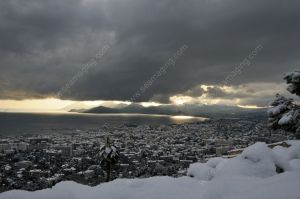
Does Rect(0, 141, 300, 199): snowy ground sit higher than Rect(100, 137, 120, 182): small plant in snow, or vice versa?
Rect(0, 141, 300, 199): snowy ground

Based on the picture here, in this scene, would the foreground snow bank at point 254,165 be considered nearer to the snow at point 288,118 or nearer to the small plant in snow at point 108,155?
the snow at point 288,118

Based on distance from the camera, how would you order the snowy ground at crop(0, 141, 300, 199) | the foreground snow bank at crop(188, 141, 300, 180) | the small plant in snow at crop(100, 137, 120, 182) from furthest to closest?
the small plant in snow at crop(100, 137, 120, 182), the foreground snow bank at crop(188, 141, 300, 180), the snowy ground at crop(0, 141, 300, 199)

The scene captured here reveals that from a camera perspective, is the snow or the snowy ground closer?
the snowy ground

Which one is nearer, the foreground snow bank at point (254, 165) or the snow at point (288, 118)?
the foreground snow bank at point (254, 165)

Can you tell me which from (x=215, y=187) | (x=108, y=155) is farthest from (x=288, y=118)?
(x=108, y=155)

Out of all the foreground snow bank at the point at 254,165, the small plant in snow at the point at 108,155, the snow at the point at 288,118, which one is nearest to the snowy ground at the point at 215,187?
the foreground snow bank at the point at 254,165

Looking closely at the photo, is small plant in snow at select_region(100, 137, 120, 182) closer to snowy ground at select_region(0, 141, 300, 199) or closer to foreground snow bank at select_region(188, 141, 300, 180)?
foreground snow bank at select_region(188, 141, 300, 180)

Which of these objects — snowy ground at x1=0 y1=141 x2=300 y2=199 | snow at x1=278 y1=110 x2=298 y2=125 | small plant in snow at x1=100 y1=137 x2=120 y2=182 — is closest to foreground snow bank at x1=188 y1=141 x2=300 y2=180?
snowy ground at x1=0 y1=141 x2=300 y2=199

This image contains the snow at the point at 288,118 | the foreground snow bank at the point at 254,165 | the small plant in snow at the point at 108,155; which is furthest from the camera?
the small plant in snow at the point at 108,155

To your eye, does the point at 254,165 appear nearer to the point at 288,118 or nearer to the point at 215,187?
the point at 215,187

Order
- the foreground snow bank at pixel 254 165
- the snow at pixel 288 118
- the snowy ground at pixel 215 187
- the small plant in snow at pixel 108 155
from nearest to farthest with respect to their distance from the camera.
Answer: the snowy ground at pixel 215 187 → the foreground snow bank at pixel 254 165 → the snow at pixel 288 118 → the small plant in snow at pixel 108 155
